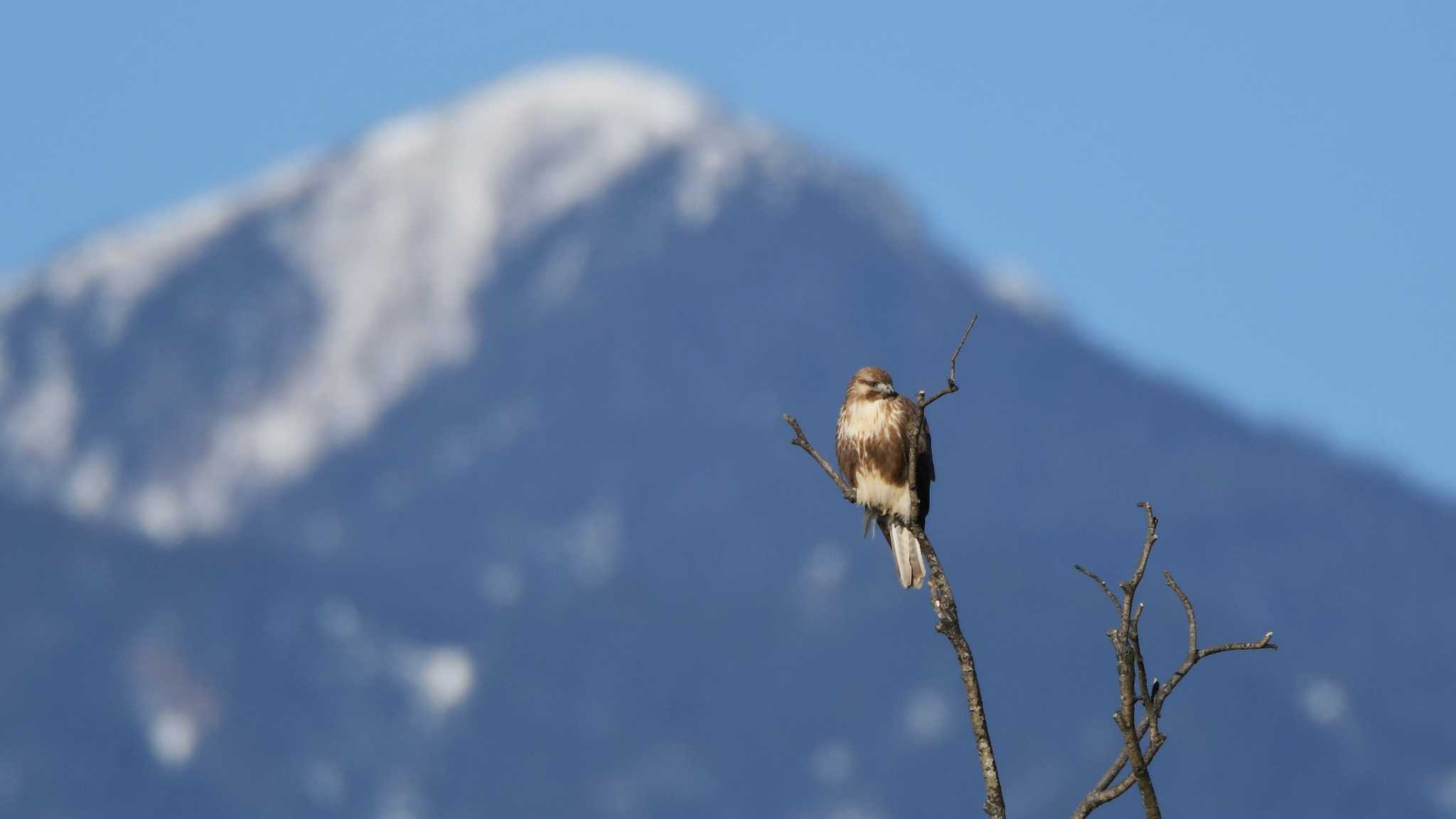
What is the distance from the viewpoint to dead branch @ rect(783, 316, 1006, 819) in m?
9.09

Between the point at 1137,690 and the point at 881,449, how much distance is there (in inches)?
255

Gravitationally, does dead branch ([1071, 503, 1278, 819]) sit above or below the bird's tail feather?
below

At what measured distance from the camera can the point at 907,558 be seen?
1500 centimetres

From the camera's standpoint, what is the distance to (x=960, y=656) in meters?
9.41

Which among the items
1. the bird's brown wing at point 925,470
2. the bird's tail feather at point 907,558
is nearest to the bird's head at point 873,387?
the bird's brown wing at point 925,470

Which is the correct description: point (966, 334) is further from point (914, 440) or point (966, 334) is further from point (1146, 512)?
point (1146, 512)

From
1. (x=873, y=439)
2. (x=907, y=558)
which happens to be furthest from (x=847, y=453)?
(x=907, y=558)

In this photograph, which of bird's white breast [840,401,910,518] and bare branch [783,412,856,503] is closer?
bare branch [783,412,856,503]

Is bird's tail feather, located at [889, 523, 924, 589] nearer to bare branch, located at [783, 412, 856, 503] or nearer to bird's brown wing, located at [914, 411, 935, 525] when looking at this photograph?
bird's brown wing, located at [914, 411, 935, 525]

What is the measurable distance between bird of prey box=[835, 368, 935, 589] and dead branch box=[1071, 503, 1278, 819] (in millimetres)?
5833

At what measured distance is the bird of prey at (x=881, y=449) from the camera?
15.3 metres

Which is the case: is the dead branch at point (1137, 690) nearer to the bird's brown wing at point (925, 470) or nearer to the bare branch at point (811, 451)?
the bare branch at point (811, 451)

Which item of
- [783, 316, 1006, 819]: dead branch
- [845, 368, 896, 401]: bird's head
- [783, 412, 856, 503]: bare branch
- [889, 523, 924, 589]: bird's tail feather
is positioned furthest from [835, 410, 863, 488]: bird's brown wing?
[783, 316, 1006, 819]: dead branch

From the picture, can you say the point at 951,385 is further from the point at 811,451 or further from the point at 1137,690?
the point at 1137,690
